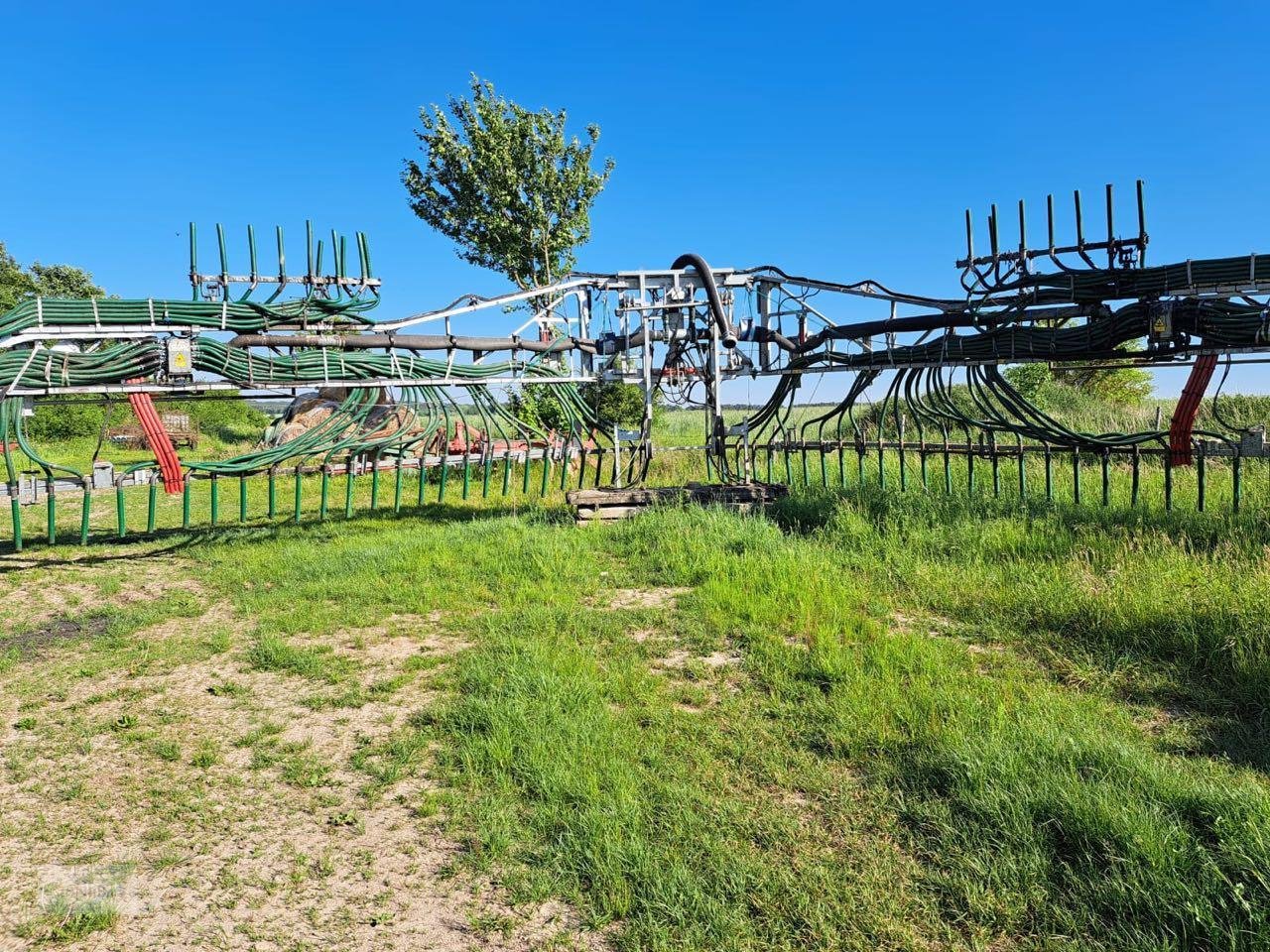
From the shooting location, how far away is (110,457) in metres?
22.5

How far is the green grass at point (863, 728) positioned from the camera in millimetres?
3074

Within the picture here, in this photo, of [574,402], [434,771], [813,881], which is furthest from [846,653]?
[574,402]

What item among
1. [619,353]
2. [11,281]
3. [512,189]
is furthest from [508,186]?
[11,281]

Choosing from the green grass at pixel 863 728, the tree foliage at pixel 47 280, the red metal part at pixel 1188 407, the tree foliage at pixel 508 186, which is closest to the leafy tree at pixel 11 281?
the tree foliage at pixel 47 280

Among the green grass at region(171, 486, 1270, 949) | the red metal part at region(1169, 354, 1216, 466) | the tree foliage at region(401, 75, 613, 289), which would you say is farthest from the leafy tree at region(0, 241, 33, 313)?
the red metal part at region(1169, 354, 1216, 466)

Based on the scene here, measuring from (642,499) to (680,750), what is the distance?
5.58m

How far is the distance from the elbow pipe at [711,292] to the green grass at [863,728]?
8.97 ft

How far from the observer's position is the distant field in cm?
314

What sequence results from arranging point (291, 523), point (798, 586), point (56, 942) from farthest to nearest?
point (291, 523), point (798, 586), point (56, 942)

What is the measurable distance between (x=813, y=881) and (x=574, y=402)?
796 cm

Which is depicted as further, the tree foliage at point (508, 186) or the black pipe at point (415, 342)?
the tree foliage at point (508, 186)

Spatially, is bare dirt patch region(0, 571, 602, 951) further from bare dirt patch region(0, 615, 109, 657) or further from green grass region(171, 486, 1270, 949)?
bare dirt patch region(0, 615, 109, 657)

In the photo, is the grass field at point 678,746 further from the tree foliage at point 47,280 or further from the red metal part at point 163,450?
the tree foliage at point 47,280

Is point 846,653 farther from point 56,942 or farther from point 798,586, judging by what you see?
point 56,942
